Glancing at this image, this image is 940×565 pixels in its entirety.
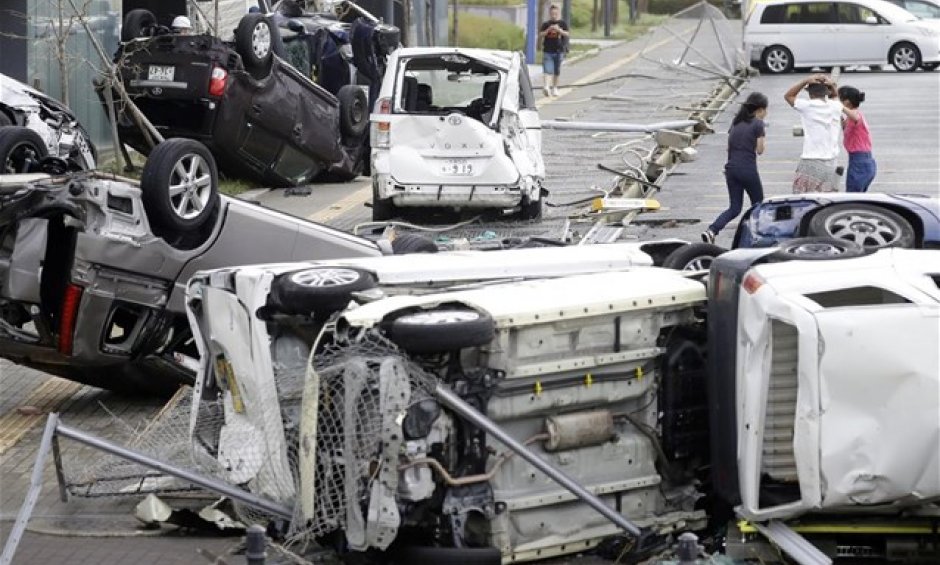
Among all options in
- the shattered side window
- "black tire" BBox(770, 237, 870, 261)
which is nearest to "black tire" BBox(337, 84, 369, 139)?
"black tire" BBox(770, 237, 870, 261)

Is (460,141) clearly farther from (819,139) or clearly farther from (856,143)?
(856,143)

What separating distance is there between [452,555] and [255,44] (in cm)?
1282

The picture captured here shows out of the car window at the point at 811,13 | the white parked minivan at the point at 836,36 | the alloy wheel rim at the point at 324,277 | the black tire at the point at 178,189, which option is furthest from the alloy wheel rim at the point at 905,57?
the alloy wheel rim at the point at 324,277

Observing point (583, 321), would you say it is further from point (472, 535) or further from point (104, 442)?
point (104, 442)

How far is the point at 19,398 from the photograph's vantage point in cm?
1323

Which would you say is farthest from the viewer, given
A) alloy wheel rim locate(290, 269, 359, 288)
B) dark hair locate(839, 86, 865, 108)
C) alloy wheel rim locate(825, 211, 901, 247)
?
dark hair locate(839, 86, 865, 108)

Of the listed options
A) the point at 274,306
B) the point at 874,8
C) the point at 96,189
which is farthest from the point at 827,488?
the point at 874,8

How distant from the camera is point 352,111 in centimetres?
2289

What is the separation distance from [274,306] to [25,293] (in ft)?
10.2

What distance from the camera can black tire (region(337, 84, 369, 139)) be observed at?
22.8m

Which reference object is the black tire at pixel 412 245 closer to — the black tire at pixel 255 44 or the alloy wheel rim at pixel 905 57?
the black tire at pixel 255 44

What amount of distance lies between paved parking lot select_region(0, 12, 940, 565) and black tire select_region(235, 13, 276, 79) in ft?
5.43

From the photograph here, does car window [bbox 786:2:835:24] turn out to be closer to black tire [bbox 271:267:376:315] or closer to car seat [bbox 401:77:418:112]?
car seat [bbox 401:77:418:112]

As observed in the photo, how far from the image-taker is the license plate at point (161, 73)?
67.6ft
